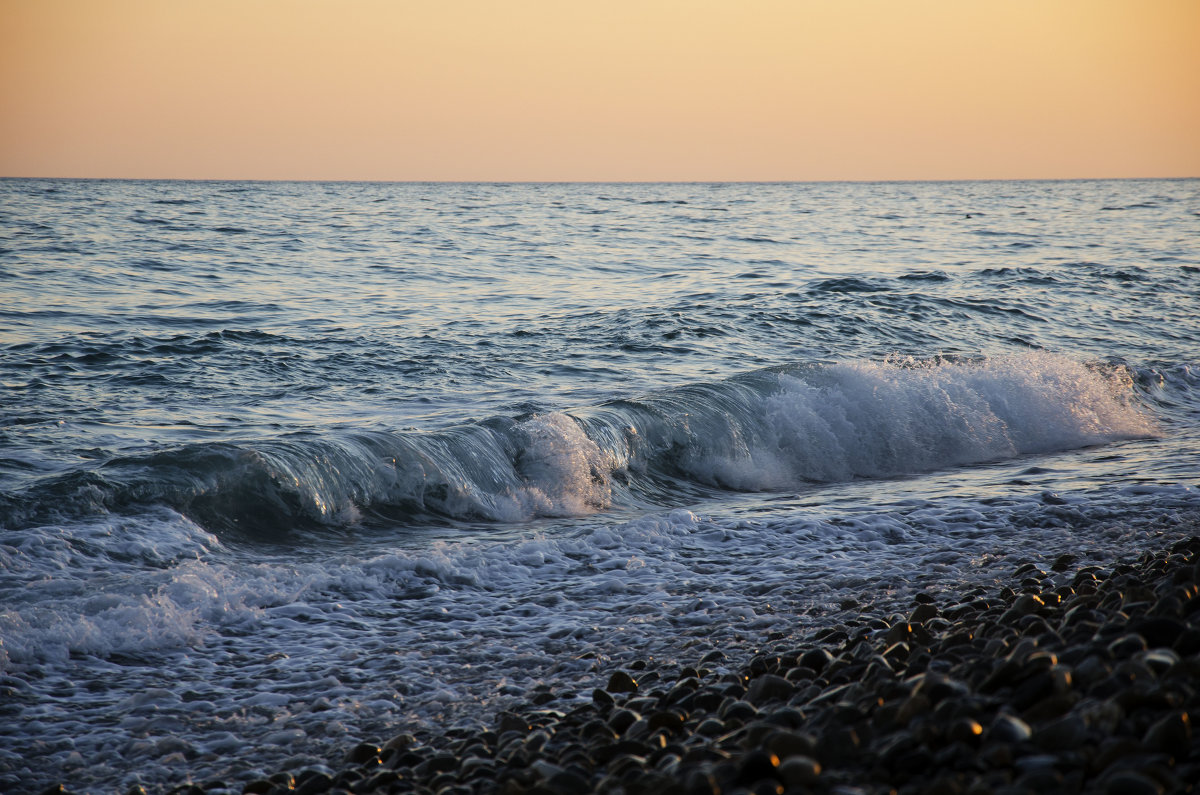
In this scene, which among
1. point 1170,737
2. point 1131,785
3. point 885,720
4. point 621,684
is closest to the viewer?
point 1131,785

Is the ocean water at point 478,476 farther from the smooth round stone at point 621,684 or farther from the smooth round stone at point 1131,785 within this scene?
the smooth round stone at point 1131,785

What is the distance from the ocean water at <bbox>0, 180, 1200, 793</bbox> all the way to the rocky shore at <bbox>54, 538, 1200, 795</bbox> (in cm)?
34

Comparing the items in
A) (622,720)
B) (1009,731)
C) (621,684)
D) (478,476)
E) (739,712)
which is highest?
(1009,731)

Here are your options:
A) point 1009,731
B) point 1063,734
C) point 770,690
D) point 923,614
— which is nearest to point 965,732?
point 1009,731

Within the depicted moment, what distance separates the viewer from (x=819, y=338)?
549 inches

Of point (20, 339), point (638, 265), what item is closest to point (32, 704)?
point (20, 339)

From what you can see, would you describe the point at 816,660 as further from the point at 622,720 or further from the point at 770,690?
the point at 622,720

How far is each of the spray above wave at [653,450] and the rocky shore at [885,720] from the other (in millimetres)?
3601

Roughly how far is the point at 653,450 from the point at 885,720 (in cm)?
604

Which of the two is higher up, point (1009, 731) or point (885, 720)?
point (1009, 731)

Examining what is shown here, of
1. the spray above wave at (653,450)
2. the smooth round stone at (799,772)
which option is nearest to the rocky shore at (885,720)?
the smooth round stone at (799,772)

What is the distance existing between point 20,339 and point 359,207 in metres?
28.3

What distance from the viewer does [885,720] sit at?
8.52ft

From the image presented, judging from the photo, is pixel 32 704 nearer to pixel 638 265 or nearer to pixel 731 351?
pixel 731 351
